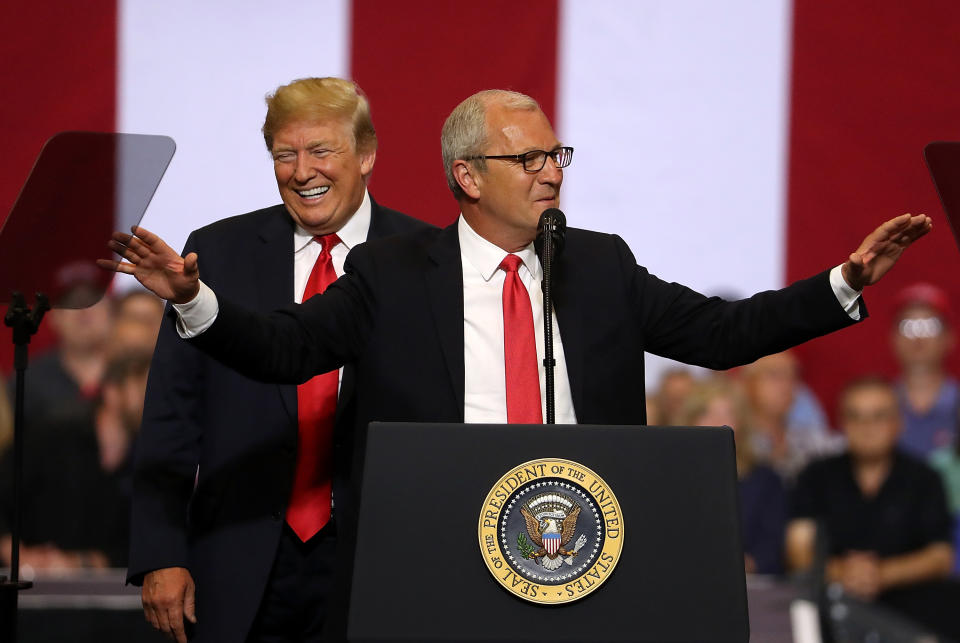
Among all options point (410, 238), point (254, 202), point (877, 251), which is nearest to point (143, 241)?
point (410, 238)

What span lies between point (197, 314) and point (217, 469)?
2.01 feet

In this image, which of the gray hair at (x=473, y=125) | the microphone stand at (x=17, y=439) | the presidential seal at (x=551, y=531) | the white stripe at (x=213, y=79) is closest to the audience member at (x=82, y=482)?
the white stripe at (x=213, y=79)

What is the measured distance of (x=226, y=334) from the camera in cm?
171

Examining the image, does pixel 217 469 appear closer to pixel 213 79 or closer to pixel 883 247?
pixel 883 247

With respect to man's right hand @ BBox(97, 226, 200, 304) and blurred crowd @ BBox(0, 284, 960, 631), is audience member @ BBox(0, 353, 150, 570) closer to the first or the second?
blurred crowd @ BBox(0, 284, 960, 631)

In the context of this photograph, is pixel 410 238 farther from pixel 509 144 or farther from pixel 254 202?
pixel 254 202

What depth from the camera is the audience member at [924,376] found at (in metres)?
4.04

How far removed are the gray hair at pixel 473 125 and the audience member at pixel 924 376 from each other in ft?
8.00

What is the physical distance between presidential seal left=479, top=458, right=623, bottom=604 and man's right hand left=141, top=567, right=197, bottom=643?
954mm

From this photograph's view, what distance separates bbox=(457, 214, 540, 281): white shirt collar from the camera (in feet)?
6.50

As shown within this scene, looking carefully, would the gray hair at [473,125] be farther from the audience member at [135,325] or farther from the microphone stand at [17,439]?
the audience member at [135,325]

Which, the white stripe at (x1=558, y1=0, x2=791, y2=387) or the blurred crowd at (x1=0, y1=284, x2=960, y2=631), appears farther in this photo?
the white stripe at (x1=558, y1=0, x2=791, y2=387)

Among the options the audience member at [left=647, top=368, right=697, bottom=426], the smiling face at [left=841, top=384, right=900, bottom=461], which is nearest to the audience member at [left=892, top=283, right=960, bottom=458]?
the smiling face at [left=841, top=384, right=900, bottom=461]

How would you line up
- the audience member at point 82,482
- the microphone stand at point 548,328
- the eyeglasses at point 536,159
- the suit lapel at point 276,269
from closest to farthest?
the microphone stand at point 548,328
the eyeglasses at point 536,159
the suit lapel at point 276,269
the audience member at point 82,482
